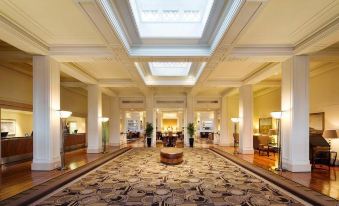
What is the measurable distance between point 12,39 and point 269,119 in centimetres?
1360

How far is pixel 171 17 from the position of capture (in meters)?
6.69

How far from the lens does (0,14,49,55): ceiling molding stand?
551cm

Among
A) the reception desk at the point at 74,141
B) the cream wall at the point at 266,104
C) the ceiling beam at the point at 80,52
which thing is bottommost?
the reception desk at the point at 74,141

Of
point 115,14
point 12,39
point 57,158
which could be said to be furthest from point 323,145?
point 12,39

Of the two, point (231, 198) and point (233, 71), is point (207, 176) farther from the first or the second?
point (233, 71)

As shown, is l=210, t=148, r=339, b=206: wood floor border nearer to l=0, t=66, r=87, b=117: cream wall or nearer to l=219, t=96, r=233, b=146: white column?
l=0, t=66, r=87, b=117: cream wall

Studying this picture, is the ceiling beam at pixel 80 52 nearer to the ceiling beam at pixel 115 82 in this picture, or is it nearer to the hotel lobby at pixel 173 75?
the hotel lobby at pixel 173 75

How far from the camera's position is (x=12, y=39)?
603 cm

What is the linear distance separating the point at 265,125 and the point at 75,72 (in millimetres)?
11522

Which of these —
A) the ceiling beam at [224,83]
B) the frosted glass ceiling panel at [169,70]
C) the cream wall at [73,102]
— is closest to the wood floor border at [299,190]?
the ceiling beam at [224,83]

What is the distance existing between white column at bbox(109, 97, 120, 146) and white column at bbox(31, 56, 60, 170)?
9.88m

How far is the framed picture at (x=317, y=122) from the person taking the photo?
9.70m

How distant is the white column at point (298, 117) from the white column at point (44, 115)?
284 inches

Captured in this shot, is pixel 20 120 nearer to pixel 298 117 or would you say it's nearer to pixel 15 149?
pixel 15 149
